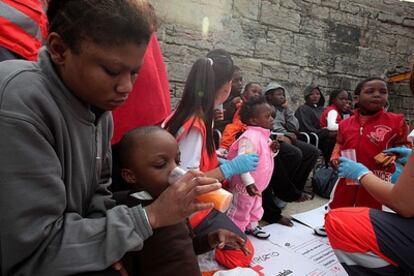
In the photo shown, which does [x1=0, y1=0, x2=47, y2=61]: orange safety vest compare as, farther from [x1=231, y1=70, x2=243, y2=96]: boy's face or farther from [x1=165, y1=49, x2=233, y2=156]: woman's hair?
[x1=231, y1=70, x2=243, y2=96]: boy's face

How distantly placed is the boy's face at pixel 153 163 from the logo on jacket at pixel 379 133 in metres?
1.87

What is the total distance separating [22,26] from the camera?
119 cm

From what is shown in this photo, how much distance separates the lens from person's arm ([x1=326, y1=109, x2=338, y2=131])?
3.76 m

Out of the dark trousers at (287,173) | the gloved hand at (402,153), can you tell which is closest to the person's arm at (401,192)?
the gloved hand at (402,153)

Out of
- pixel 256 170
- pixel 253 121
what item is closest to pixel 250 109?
pixel 253 121

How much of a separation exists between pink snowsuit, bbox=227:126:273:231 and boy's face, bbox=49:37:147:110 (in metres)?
1.59

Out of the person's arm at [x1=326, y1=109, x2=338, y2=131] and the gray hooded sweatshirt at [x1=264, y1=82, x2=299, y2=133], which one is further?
the person's arm at [x1=326, y1=109, x2=338, y2=131]

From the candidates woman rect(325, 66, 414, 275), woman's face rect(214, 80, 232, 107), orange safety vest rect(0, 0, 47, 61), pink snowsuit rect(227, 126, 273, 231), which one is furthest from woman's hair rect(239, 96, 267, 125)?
orange safety vest rect(0, 0, 47, 61)

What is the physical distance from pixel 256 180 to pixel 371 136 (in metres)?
0.94

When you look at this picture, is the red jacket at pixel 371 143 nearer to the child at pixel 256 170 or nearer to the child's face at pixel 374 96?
the child's face at pixel 374 96

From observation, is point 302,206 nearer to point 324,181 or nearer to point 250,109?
point 324,181

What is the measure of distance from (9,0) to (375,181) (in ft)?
5.82

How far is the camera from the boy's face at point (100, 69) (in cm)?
71

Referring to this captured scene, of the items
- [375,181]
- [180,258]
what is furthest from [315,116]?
[180,258]
